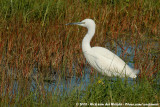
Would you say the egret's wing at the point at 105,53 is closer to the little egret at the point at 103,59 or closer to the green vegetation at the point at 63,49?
the little egret at the point at 103,59

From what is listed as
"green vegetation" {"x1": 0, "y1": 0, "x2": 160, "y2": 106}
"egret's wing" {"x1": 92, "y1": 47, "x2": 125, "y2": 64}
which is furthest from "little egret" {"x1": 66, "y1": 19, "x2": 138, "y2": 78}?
"green vegetation" {"x1": 0, "y1": 0, "x2": 160, "y2": 106}

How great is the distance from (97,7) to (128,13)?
82 cm

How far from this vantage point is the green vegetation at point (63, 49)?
12.8 ft

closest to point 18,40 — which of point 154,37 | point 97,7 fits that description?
point 97,7

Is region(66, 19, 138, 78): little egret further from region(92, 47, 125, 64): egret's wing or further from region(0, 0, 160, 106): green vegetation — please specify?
region(0, 0, 160, 106): green vegetation

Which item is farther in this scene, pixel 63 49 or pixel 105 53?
pixel 63 49

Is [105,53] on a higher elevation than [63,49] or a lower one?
lower

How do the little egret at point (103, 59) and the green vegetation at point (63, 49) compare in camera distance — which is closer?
the green vegetation at point (63, 49)

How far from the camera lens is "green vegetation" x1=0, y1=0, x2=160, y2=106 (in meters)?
3.89

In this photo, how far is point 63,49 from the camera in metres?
6.06

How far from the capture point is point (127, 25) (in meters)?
7.94

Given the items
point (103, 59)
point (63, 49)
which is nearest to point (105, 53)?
point (103, 59)

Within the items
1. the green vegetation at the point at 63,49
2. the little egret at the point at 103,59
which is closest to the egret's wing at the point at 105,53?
the little egret at the point at 103,59

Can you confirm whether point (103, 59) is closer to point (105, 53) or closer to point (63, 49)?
point (105, 53)
